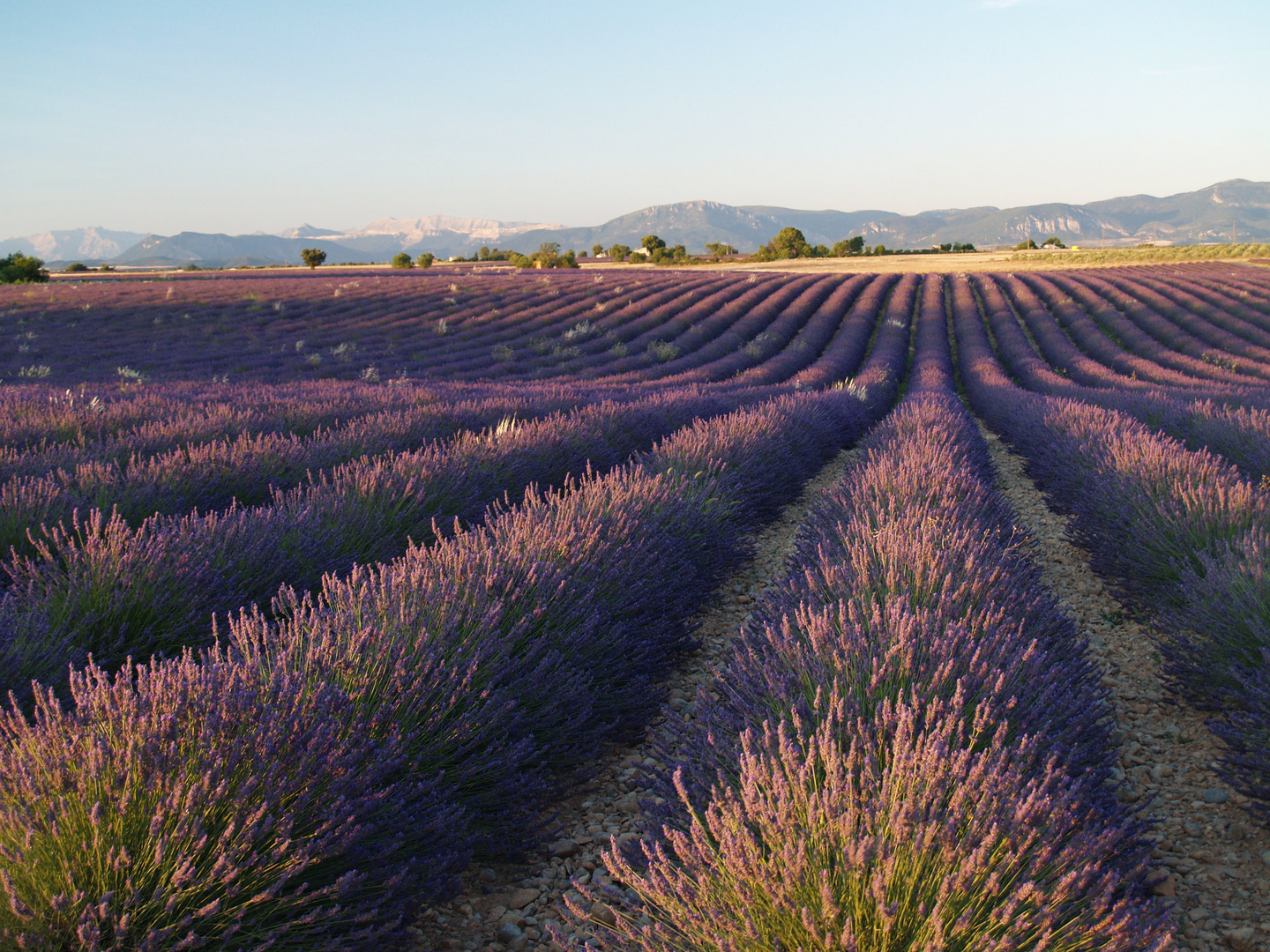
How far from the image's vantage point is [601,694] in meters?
2.59

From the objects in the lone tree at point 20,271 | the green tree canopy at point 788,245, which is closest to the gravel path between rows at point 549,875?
the lone tree at point 20,271

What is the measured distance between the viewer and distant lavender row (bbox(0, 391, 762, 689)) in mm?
2463

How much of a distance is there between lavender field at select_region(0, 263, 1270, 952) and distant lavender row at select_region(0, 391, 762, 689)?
2 cm

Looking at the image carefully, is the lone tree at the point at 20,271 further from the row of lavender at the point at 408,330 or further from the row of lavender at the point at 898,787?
the row of lavender at the point at 898,787

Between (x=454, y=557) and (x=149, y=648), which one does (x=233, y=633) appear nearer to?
(x=454, y=557)

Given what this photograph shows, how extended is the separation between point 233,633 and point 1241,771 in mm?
3321

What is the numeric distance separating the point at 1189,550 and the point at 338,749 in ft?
13.8

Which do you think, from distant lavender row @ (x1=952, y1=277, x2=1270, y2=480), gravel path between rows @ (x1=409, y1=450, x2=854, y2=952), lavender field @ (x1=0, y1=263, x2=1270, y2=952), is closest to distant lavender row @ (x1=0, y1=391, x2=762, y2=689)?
lavender field @ (x1=0, y1=263, x2=1270, y2=952)

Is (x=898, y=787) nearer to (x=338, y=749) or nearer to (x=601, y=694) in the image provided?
(x=338, y=749)

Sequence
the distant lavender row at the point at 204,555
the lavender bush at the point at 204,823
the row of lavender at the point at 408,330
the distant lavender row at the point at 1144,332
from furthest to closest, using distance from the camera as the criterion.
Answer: the distant lavender row at the point at 1144,332 < the row of lavender at the point at 408,330 < the distant lavender row at the point at 204,555 < the lavender bush at the point at 204,823

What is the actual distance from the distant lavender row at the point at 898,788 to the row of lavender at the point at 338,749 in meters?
0.45

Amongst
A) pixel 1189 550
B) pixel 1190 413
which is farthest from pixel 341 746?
pixel 1190 413

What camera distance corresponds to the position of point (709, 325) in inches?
732

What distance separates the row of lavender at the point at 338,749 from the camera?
128 centimetres
